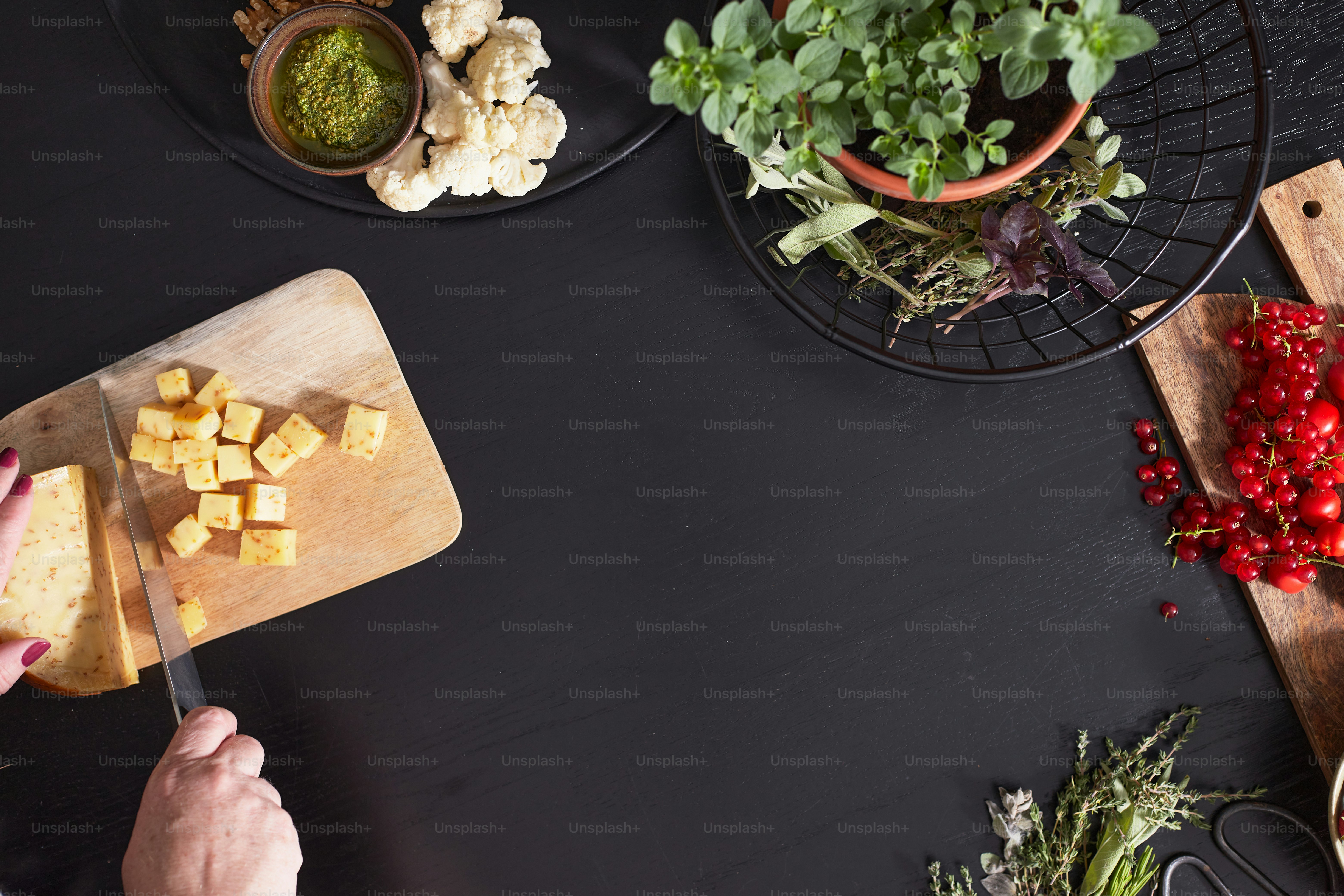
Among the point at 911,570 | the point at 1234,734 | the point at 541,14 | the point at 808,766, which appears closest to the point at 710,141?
the point at 541,14

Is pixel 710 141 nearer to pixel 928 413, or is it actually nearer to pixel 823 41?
pixel 823 41

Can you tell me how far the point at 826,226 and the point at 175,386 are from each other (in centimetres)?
108

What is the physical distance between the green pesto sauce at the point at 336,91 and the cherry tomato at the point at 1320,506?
1.60 metres

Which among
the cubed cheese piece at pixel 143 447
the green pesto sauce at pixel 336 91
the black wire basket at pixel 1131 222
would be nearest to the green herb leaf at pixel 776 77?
the black wire basket at pixel 1131 222

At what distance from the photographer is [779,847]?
139 centimetres

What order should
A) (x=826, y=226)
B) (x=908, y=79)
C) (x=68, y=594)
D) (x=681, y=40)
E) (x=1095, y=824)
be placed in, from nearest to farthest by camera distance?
1. (x=681, y=40)
2. (x=908, y=79)
3. (x=826, y=226)
4. (x=68, y=594)
5. (x=1095, y=824)

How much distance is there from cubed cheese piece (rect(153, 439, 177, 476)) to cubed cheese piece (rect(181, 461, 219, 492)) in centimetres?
2

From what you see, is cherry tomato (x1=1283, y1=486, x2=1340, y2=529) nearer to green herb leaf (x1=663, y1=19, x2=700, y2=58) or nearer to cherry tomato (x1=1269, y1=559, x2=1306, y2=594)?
cherry tomato (x1=1269, y1=559, x2=1306, y2=594)

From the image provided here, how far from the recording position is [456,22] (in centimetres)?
124

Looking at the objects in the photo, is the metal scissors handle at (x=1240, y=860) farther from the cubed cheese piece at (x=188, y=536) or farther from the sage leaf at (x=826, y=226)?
the cubed cheese piece at (x=188, y=536)

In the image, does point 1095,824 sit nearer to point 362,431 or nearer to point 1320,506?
point 1320,506

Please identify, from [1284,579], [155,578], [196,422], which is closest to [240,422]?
[196,422]

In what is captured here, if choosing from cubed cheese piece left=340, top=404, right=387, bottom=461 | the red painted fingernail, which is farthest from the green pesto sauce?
the red painted fingernail

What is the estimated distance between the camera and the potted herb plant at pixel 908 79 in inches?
28.3
